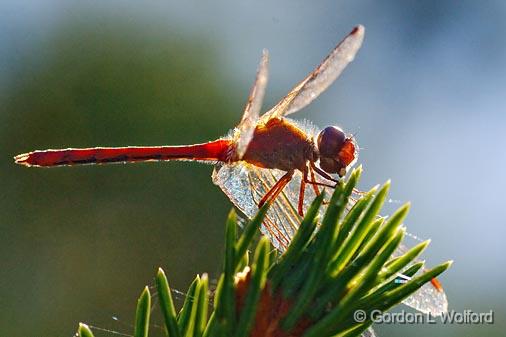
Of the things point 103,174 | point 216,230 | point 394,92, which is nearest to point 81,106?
point 103,174

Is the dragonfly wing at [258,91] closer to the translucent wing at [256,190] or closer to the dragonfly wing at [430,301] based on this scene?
the translucent wing at [256,190]

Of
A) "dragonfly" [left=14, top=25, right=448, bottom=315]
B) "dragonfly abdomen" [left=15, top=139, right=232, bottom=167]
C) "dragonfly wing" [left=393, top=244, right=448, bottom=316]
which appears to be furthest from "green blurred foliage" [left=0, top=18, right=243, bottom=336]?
"dragonfly wing" [left=393, top=244, right=448, bottom=316]

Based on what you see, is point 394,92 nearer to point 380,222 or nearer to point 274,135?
point 274,135

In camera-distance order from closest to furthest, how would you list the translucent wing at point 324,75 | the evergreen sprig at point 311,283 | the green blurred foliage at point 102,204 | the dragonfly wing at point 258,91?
1. the evergreen sprig at point 311,283
2. the dragonfly wing at point 258,91
3. the translucent wing at point 324,75
4. the green blurred foliage at point 102,204

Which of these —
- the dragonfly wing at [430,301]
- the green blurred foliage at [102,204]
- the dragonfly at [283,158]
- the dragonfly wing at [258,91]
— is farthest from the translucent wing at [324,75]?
the green blurred foliage at [102,204]

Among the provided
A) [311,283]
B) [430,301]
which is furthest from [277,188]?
[311,283]

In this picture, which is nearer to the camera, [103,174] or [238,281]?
[238,281]

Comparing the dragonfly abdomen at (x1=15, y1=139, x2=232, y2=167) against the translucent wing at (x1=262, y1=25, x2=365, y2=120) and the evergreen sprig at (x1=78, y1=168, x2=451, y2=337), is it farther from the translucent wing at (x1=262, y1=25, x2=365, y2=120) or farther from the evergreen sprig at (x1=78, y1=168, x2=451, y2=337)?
the evergreen sprig at (x1=78, y1=168, x2=451, y2=337)
